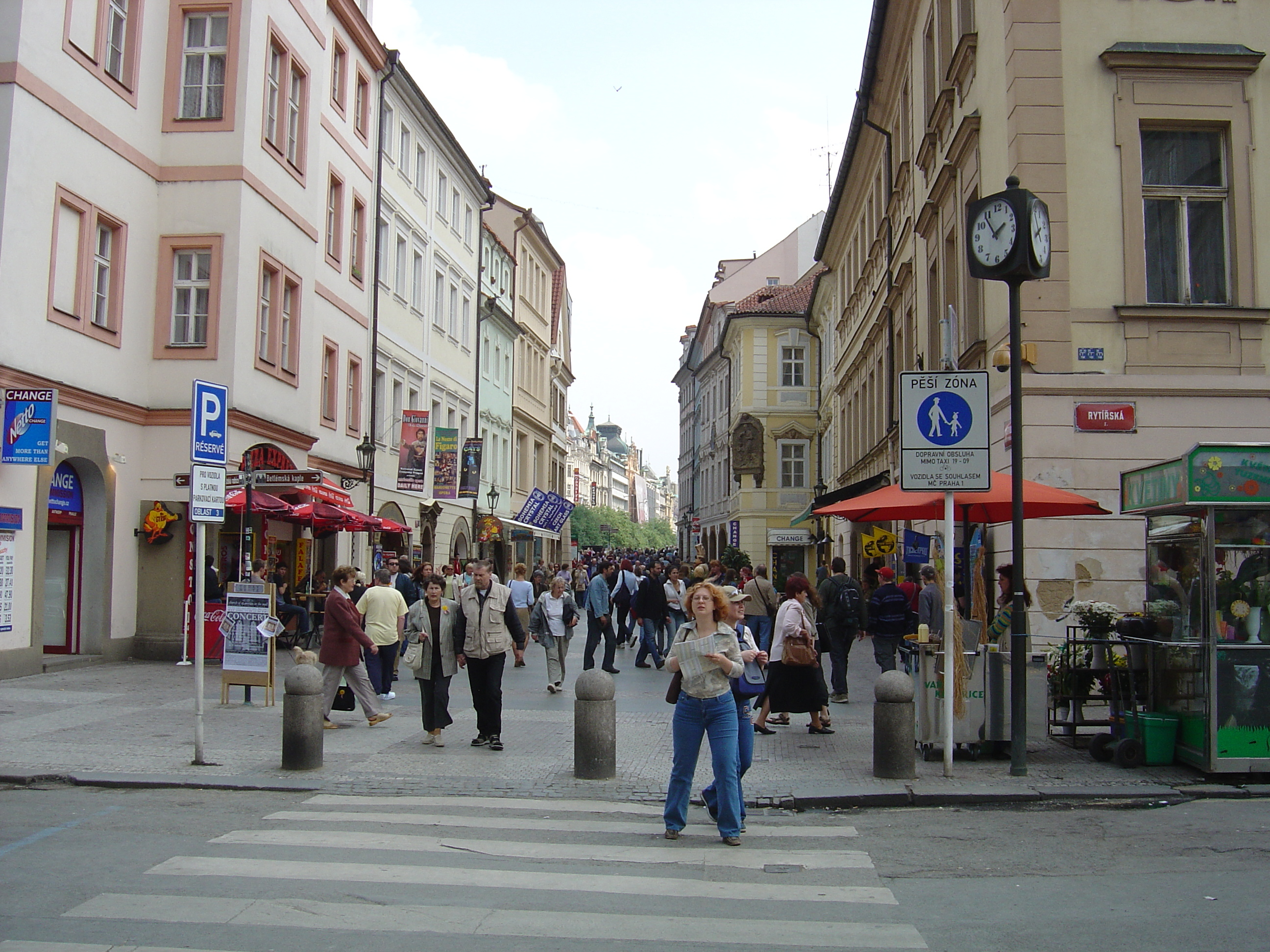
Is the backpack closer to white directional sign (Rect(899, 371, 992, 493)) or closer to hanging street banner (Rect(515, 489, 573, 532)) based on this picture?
white directional sign (Rect(899, 371, 992, 493))

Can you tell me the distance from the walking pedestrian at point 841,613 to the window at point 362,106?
20218 mm

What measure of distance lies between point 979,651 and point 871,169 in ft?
70.0

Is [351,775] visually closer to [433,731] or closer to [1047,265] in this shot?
[433,731]

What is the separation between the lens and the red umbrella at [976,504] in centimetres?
1143

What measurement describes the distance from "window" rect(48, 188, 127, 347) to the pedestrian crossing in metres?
11.7

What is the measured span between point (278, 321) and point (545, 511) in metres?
7.42

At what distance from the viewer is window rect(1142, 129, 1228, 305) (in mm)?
14586

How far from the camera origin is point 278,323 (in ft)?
73.0

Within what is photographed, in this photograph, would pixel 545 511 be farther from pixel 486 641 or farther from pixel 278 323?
pixel 486 641

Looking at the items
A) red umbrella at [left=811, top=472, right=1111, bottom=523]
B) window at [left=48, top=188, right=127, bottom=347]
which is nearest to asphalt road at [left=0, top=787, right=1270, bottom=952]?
red umbrella at [left=811, top=472, right=1111, bottom=523]

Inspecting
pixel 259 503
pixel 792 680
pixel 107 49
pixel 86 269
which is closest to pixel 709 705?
pixel 792 680

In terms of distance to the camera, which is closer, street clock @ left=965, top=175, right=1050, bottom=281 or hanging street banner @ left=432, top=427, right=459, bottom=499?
street clock @ left=965, top=175, right=1050, bottom=281

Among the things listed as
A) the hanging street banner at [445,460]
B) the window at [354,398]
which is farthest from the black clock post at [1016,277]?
the hanging street banner at [445,460]

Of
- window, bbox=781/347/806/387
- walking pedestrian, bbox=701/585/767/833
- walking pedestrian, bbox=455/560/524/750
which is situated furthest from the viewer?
window, bbox=781/347/806/387
